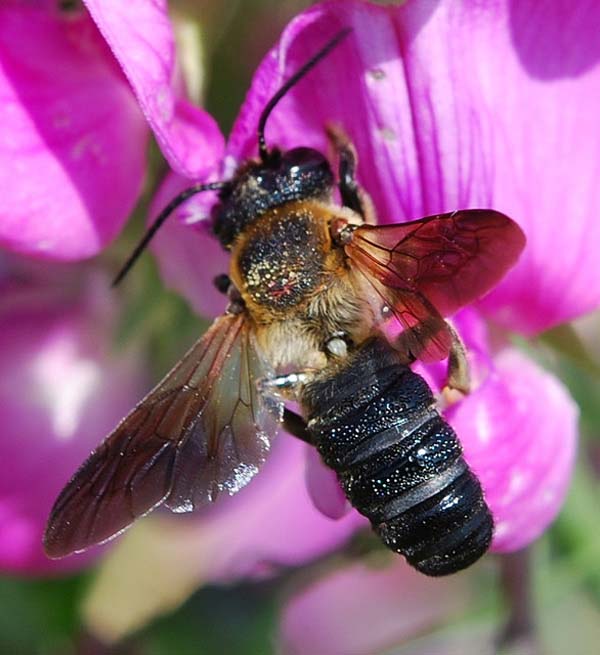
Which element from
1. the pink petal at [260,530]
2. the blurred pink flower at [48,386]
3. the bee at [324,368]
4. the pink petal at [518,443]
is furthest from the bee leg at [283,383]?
the pink petal at [260,530]

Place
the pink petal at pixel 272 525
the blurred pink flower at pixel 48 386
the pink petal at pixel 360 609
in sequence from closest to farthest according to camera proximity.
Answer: the blurred pink flower at pixel 48 386 < the pink petal at pixel 272 525 < the pink petal at pixel 360 609

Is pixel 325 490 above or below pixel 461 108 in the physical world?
below

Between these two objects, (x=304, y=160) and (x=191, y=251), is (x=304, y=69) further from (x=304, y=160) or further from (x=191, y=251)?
(x=191, y=251)

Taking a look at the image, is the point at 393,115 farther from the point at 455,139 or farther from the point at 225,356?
the point at 225,356

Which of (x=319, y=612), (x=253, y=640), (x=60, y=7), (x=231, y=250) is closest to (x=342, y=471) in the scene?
(x=231, y=250)

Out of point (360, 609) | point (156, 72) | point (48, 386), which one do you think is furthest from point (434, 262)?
point (360, 609)

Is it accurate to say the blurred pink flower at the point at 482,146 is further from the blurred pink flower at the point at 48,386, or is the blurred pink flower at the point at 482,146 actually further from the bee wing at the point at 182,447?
the blurred pink flower at the point at 48,386

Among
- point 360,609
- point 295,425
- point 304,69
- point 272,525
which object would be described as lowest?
point 360,609
